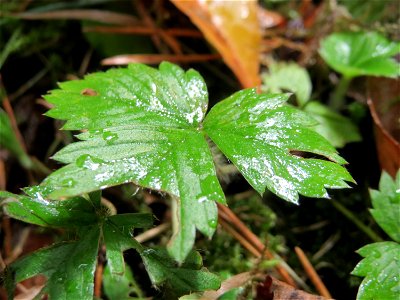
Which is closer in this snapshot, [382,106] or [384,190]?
[384,190]

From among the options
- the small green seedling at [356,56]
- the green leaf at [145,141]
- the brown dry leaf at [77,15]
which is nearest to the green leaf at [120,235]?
the green leaf at [145,141]

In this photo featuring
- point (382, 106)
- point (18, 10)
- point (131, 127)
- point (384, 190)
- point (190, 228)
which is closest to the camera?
point (190, 228)

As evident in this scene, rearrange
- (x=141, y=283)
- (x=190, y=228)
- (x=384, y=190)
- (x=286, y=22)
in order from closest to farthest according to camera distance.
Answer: (x=190, y=228)
(x=384, y=190)
(x=141, y=283)
(x=286, y=22)

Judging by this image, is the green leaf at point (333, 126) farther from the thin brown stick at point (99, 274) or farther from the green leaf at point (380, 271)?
the thin brown stick at point (99, 274)

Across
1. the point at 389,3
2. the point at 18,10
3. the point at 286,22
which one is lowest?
the point at 389,3

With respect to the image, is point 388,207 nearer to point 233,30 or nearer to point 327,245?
point 327,245

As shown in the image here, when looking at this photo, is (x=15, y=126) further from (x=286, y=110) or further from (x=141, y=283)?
(x=286, y=110)

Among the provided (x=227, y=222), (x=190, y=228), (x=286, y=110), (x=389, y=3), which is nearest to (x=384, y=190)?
(x=286, y=110)
